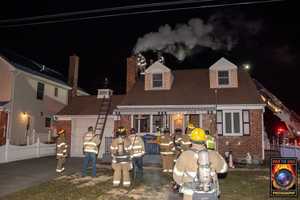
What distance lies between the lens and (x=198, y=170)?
452 centimetres

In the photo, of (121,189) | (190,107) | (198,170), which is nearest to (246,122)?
(190,107)

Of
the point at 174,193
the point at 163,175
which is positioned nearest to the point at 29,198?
the point at 174,193

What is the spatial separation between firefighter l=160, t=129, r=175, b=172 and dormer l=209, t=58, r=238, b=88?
8.20 meters

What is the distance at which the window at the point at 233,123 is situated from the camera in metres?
17.8

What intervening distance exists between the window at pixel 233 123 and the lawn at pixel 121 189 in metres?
5.69

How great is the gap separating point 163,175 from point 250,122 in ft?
24.5

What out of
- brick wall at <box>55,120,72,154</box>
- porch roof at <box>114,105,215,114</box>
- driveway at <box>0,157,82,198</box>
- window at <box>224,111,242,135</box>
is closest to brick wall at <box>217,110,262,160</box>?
window at <box>224,111,242,135</box>

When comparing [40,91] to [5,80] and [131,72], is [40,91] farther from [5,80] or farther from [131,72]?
[131,72]

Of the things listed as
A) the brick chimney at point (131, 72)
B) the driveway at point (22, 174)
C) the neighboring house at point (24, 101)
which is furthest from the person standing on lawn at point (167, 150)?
the neighboring house at point (24, 101)

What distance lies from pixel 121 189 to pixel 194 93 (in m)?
11.2

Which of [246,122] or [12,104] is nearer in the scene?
[246,122]

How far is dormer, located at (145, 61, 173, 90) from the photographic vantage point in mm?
20594

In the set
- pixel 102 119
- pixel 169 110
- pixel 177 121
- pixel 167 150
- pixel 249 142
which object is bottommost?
pixel 167 150

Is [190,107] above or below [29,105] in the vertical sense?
below
